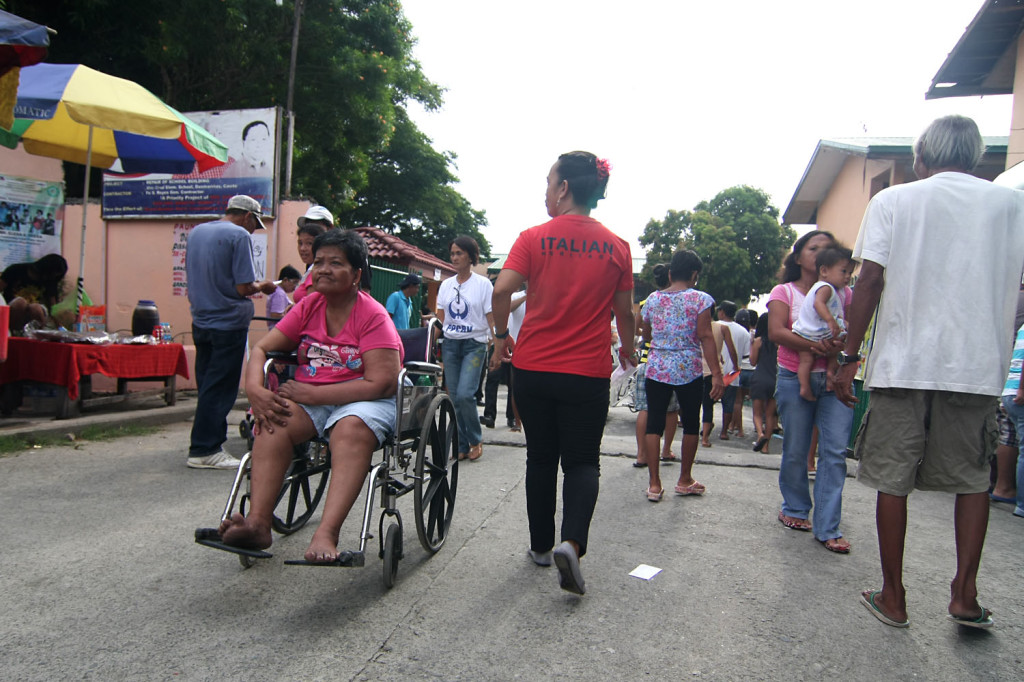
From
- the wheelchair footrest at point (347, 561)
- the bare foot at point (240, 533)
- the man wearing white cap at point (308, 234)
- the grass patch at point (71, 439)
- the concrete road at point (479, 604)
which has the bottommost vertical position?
the grass patch at point (71, 439)

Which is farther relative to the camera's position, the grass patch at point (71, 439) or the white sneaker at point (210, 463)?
the grass patch at point (71, 439)

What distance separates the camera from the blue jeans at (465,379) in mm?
5887

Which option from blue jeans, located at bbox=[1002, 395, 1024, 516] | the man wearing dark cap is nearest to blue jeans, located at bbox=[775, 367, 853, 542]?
blue jeans, located at bbox=[1002, 395, 1024, 516]

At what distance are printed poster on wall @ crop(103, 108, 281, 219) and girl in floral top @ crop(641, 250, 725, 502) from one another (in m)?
6.51

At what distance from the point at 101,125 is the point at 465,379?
12.8 feet

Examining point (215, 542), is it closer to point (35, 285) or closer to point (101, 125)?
point (101, 125)

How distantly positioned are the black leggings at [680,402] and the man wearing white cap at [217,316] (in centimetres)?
296

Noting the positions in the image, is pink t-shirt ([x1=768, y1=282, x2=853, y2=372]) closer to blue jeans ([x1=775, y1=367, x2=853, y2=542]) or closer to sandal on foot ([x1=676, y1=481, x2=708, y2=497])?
blue jeans ([x1=775, y1=367, x2=853, y2=542])

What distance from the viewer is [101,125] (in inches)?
244

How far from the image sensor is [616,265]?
10.5 feet

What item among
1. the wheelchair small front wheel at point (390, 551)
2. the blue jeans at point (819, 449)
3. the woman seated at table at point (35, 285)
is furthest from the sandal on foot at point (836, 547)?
the woman seated at table at point (35, 285)

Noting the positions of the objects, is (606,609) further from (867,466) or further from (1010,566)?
(1010,566)

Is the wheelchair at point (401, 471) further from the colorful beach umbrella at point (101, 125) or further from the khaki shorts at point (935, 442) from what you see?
the colorful beach umbrella at point (101, 125)

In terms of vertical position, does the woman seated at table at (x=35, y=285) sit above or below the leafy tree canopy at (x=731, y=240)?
below
